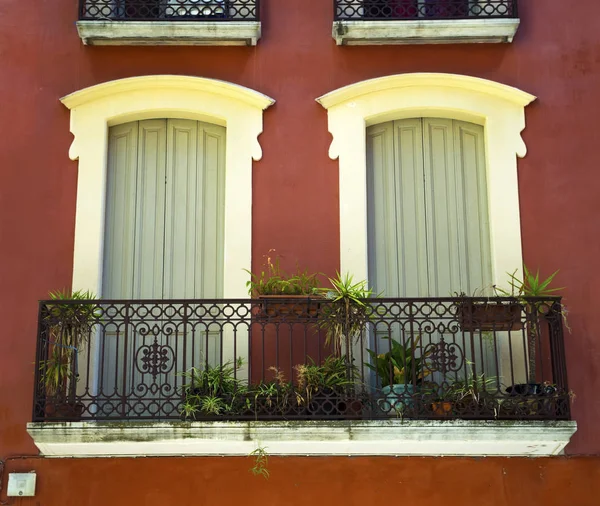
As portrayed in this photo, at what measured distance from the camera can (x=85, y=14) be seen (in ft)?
37.3

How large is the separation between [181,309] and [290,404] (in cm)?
160

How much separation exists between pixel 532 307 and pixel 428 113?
8.51 feet

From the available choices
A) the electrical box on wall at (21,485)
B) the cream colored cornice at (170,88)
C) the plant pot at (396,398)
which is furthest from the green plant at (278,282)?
the electrical box on wall at (21,485)

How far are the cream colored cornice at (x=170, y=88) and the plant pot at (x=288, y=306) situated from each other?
2293 mm

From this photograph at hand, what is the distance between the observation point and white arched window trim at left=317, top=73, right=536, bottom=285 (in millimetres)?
10852

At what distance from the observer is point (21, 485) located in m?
10.1

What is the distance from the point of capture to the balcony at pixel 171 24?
36.7 ft

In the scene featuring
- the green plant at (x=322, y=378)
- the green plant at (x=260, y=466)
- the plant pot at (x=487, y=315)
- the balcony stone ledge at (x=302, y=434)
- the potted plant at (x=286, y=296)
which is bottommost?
the green plant at (x=260, y=466)

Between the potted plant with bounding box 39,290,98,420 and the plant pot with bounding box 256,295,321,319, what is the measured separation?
1618 millimetres

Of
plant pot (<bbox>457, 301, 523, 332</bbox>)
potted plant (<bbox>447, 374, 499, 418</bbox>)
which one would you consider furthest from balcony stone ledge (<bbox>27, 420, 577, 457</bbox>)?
plant pot (<bbox>457, 301, 523, 332</bbox>)

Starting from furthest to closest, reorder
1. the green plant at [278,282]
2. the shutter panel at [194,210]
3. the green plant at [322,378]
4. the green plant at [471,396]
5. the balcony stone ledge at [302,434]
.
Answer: the shutter panel at [194,210] → the green plant at [278,282] → the green plant at [322,378] → the green plant at [471,396] → the balcony stone ledge at [302,434]

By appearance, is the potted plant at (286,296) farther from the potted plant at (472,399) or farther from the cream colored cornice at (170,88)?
the cream colored cornice at (170,88)

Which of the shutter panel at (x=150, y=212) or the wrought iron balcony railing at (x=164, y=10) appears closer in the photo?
the shutter panel at (x=150, y=212)

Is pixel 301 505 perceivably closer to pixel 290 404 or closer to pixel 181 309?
pixel 290 404
